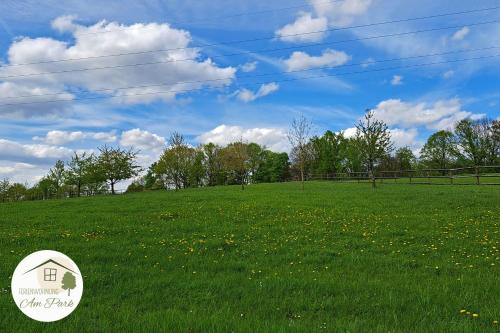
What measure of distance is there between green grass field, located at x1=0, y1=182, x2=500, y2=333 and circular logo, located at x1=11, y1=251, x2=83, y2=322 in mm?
176

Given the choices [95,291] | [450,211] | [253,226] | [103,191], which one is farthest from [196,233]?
[103,191]

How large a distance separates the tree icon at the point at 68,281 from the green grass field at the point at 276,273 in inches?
13.3

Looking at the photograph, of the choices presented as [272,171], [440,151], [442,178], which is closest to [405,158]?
[440,151]

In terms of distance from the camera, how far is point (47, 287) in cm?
546

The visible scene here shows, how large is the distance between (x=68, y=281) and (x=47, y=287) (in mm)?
597

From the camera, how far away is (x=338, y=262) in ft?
29.2

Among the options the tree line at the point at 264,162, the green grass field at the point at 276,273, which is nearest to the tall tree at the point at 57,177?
the tree line at the point at 264,162

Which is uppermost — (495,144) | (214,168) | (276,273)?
(495,144)

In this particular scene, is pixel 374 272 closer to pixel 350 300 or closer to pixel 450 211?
pixel 350 300

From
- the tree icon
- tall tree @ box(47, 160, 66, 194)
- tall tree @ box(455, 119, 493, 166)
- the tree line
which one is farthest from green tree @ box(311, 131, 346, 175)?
the tree icon

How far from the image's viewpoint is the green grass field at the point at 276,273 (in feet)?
17.1

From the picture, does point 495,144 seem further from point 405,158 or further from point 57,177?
point 57,177

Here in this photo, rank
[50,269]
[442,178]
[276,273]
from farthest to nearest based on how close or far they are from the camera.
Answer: [442,178] < [276,273] < [50,269]

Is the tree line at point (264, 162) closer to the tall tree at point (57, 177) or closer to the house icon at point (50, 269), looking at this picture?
the tall tree at point (57, 177)
